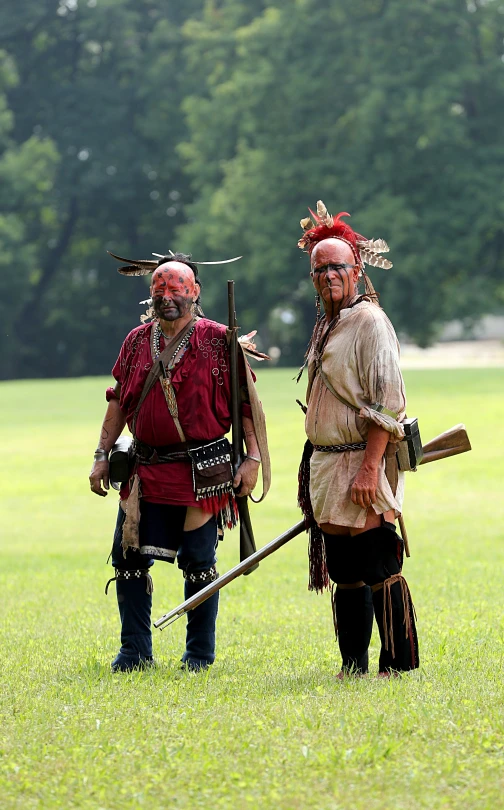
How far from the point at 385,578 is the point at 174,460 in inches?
44.4

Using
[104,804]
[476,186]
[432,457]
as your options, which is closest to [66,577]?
[432,457]

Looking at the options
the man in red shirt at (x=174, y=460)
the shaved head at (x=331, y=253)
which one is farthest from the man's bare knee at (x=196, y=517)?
the shaved head at (x=331, y=253)

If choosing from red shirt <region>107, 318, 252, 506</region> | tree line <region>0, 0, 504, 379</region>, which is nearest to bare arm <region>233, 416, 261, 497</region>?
red shirt <region>107, 318, 252, 506</region>

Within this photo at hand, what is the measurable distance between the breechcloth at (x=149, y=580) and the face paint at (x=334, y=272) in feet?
3.98

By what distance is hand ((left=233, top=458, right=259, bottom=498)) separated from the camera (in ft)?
19.6

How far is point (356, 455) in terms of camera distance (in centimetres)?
548

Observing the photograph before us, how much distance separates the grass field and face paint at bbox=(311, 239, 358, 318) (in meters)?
1.65

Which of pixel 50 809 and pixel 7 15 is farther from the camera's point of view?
pixel 7 15

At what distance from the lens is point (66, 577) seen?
10.4 m

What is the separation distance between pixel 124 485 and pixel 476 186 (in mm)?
39230

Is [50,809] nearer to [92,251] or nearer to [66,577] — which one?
[66,577]

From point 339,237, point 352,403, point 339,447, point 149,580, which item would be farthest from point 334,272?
point 149,580

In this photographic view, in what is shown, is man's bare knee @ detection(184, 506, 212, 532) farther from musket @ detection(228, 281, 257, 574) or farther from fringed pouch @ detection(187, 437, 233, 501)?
musket @ detection(228, 281, 257, 574)

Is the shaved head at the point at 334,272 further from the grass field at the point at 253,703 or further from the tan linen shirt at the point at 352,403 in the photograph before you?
the grass field at the point at 253,703
